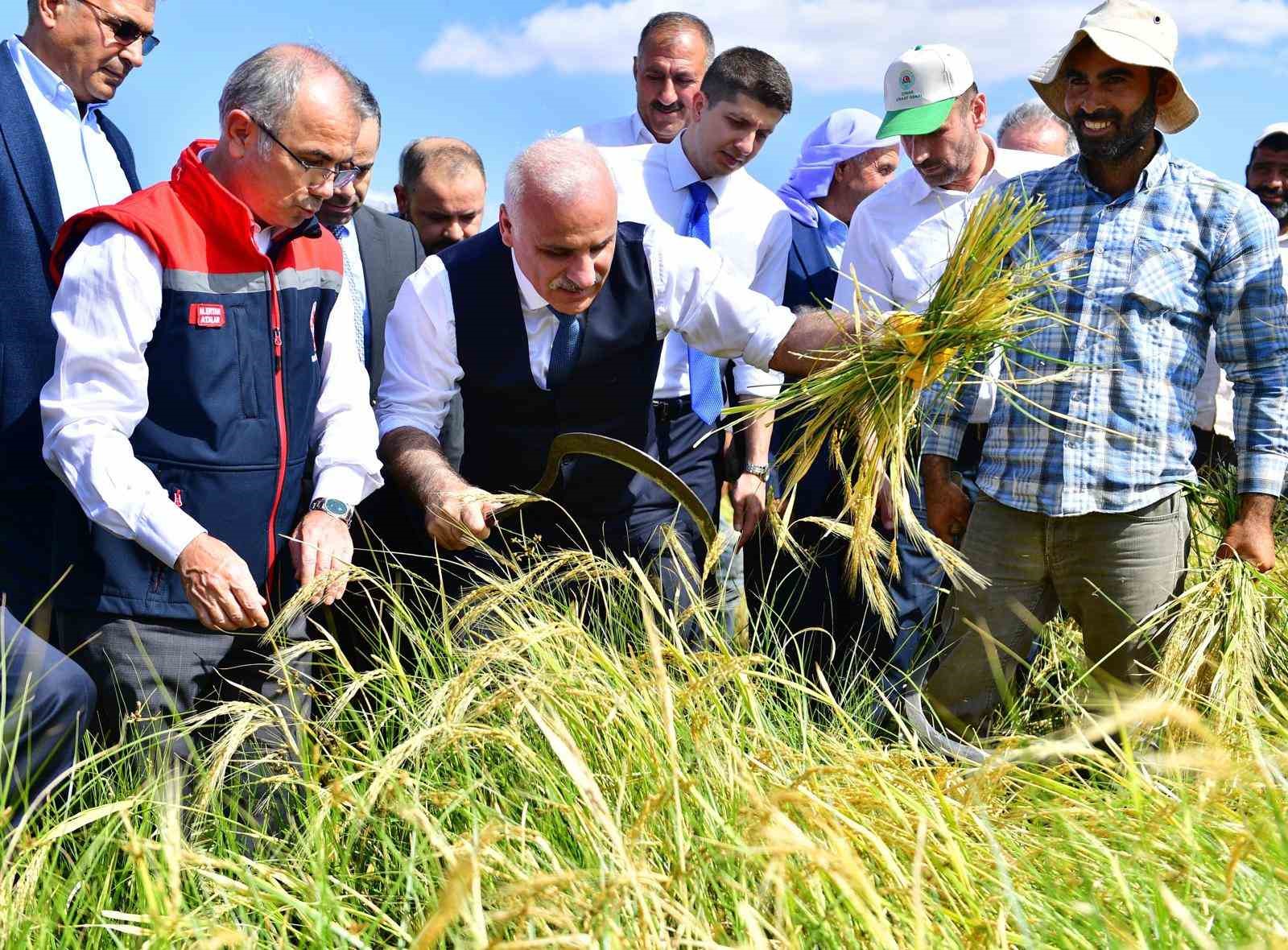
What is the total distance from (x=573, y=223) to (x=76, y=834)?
1810 millimetres

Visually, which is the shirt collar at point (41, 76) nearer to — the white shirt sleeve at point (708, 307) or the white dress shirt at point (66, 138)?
the white dress shirt at point (66, 138)

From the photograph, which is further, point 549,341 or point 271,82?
point 549,341

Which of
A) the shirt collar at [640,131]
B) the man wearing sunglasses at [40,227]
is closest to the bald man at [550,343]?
the man wearing sunglasses at [40,227]

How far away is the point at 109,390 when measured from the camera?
9.30 feet

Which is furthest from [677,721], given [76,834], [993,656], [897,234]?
[897,234]

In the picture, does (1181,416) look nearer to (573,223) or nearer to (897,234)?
(897,234)

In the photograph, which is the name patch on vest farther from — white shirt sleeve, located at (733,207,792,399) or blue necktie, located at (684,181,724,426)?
white shirt sleeve, located at (733,207,792,399)

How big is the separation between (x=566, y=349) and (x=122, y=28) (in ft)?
5.04

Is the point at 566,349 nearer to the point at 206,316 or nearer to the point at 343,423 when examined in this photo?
the point at 343,423

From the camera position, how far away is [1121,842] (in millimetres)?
2150

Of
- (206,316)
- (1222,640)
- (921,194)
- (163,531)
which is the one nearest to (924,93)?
(921,194)

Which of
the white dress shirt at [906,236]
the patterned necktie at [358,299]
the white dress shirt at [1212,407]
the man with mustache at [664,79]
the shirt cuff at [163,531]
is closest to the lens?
the shirt cuff at [163,531]

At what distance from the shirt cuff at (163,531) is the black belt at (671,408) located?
1775 millimetres

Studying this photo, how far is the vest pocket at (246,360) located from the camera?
9.78 ft
